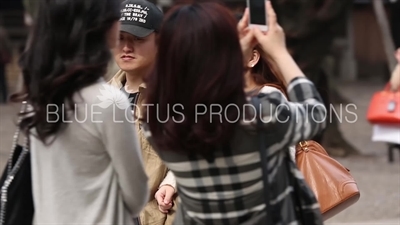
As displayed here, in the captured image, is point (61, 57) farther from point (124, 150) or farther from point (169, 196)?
point (169, 196)

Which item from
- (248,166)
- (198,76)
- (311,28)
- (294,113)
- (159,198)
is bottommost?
(311,28)

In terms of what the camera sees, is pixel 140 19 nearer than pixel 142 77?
No

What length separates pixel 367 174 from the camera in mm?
9492

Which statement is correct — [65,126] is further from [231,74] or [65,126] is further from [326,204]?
[326,204]

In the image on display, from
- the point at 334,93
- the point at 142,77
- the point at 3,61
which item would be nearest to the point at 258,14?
the point at 142,77

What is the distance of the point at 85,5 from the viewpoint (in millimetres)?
2695

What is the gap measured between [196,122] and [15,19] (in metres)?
19.4

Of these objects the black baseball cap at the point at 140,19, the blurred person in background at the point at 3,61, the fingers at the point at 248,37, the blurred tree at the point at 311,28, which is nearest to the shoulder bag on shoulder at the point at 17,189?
the fingers at the point at 248,37

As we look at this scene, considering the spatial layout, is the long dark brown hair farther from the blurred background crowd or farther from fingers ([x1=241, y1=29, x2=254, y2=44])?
the blurred background crowd

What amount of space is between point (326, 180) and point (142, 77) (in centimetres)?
90

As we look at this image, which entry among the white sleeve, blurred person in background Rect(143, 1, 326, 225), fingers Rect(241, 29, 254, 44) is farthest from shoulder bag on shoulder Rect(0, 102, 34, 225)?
fingers Rect(241, 29, 254, 44)

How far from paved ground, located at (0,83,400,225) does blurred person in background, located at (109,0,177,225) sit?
22.9 inches

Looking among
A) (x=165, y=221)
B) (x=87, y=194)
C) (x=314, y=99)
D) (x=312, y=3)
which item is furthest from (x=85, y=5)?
(x=312, y=3)

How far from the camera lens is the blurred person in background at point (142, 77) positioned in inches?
142
